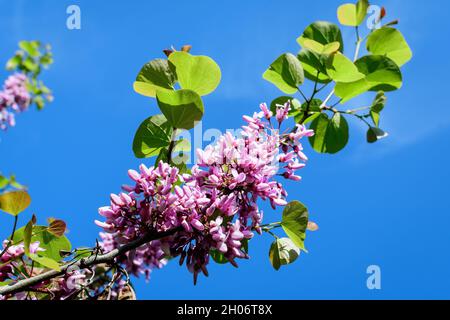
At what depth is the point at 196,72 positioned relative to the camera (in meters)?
1.34

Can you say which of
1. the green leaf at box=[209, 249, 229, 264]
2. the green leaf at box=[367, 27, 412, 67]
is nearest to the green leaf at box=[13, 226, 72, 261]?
the green leaf at box=[209, 249, 229, 264]

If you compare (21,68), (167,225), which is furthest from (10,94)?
(167,225)

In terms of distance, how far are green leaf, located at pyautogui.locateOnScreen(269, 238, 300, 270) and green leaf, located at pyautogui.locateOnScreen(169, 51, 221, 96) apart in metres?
0.56

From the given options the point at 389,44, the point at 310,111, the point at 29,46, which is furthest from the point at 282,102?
the point at 29,46

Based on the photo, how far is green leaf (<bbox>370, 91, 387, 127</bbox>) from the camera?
1608 mm

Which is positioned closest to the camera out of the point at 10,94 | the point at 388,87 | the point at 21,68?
the point at 388,87

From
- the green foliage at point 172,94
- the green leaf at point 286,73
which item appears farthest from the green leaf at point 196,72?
the green leaf at point 286,73

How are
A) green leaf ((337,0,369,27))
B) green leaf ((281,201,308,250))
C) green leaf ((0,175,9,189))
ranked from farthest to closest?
green leaf ((0,175,9,189))
green leaf ((337,0,369,27))
green leaf ((281,201,308,250))

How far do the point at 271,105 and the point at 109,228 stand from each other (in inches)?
30.7

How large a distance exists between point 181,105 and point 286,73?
0.46 m

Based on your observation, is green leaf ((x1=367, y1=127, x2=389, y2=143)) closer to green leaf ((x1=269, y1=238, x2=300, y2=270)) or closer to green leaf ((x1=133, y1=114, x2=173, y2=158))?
green leaf ((x1=269, y1=238, x2=300, y2=270))
